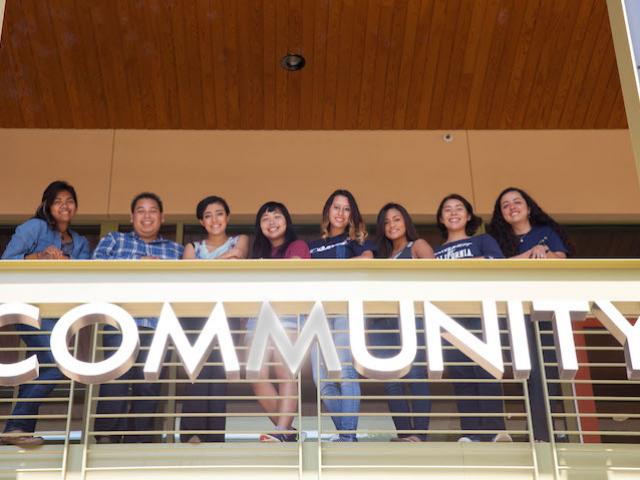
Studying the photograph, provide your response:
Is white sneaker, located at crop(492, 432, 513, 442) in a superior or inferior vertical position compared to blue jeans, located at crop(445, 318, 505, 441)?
inferior

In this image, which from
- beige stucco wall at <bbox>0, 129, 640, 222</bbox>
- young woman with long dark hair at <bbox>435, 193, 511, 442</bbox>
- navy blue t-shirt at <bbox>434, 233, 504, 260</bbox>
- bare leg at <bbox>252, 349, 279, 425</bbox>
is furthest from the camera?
beige stucco wall at <bbox>0, 129, 640, 222</bbox>

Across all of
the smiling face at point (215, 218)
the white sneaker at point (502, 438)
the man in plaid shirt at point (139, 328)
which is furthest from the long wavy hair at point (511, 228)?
the man in plaid shirt at point (139, 328)

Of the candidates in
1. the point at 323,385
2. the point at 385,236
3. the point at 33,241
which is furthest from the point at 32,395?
the point at 385,236

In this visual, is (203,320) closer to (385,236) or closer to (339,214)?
(339,214)

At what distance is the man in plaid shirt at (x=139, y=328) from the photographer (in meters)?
6.36

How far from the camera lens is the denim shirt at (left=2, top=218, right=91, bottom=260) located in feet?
23.3

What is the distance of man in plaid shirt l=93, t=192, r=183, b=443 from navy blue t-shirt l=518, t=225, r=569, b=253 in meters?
2.47
